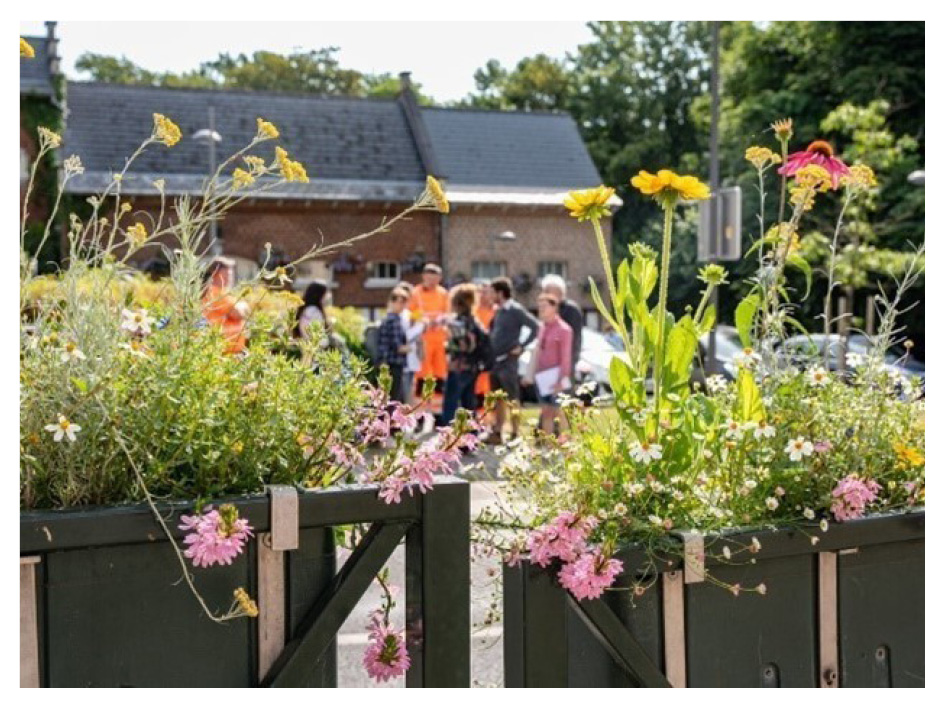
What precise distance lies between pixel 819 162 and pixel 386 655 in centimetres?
130

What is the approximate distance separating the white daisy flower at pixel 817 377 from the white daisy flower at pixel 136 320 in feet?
4.06

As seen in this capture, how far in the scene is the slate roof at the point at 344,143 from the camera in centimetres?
2780

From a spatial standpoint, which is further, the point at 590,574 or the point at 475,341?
the point at 475,341

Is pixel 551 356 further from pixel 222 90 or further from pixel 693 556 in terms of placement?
pixel 222 90

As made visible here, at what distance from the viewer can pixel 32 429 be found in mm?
1906

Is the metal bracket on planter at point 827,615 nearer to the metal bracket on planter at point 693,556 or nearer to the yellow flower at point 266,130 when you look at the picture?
the metal bracket on planter at point 693,556

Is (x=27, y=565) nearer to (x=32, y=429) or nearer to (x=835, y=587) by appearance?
(x=32, y=429)

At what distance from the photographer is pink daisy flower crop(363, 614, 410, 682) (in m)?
Answer: 2.06

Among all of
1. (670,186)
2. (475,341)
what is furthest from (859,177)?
(475,341)

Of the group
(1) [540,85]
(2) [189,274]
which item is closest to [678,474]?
(2) [189,274]

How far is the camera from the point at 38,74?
84.8ft

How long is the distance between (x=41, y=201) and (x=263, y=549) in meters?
25.0

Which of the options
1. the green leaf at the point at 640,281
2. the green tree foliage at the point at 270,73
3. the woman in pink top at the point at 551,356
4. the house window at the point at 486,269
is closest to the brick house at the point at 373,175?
the house window at the point at 486,269

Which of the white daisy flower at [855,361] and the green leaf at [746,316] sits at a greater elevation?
the green leaf at [746,316]
